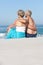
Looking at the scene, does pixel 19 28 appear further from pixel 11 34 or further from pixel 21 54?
pixel 21 54

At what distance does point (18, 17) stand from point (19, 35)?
20.1 inches

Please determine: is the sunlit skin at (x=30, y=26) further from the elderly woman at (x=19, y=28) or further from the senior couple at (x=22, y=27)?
the elderly woman at (x=19, y=28)

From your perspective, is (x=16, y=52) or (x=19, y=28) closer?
(x=16, y=52)

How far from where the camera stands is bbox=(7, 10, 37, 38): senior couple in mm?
5414

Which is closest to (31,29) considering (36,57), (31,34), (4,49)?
(31,34)

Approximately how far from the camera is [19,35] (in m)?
5.43

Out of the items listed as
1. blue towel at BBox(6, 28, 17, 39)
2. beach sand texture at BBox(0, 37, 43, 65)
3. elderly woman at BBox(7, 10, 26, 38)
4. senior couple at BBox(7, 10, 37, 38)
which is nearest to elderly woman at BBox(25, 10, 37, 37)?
senior couple at BBox(7, 10, 37, 38)

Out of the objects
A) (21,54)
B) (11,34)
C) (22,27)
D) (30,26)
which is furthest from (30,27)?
(21,54)

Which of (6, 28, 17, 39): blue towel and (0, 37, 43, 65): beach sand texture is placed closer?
(0, 37, 43, 65): beach sand texture

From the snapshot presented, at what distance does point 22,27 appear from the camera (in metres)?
5.41

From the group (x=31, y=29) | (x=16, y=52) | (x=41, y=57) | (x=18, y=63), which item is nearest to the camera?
A: (x=18, y=63)

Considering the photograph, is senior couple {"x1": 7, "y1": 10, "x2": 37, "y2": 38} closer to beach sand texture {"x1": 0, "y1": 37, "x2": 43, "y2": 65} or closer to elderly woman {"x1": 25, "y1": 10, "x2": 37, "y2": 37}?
elderly woman {"x1": 25, "y1": 10, "x2": 37, "y2": 37}

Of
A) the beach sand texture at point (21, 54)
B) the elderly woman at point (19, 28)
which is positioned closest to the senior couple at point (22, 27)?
the elderly woman at point (19, 28)

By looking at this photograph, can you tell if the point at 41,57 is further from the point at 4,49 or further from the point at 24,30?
the point at 24,30
